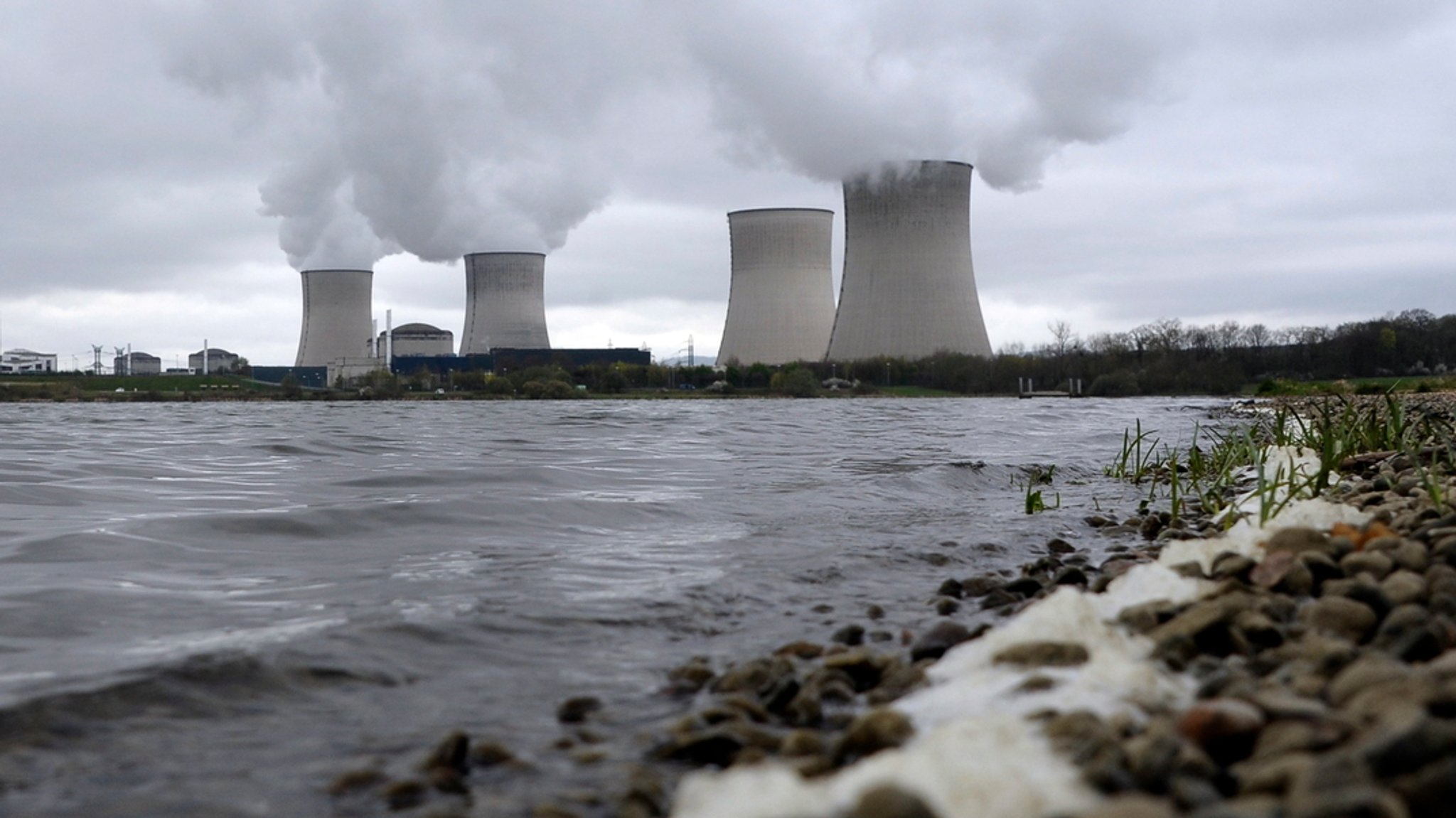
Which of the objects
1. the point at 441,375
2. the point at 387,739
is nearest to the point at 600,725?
the point at 387,739

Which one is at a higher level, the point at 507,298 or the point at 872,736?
the point at 507,298

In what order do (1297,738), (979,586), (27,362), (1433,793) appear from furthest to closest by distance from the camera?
(27,362)
(979,586)
(1297,738)
(1433,793)

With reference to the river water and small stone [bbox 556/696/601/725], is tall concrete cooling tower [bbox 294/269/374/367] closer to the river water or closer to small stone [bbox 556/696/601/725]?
the river water

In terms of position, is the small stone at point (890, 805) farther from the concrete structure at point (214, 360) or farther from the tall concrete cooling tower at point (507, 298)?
the concrete structure at point (214, 360)

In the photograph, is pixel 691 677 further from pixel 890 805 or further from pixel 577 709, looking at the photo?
pixel 890 805

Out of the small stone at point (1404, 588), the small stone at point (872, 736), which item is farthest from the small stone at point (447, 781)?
the small stone at point (1404, 588)

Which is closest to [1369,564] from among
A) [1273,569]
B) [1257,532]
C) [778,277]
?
[1273,569]

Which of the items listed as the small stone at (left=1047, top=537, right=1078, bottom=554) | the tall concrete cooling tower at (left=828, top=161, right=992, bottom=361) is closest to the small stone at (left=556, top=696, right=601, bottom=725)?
the small stone at (left=1047, top=537, right=1078, bottom=554)
